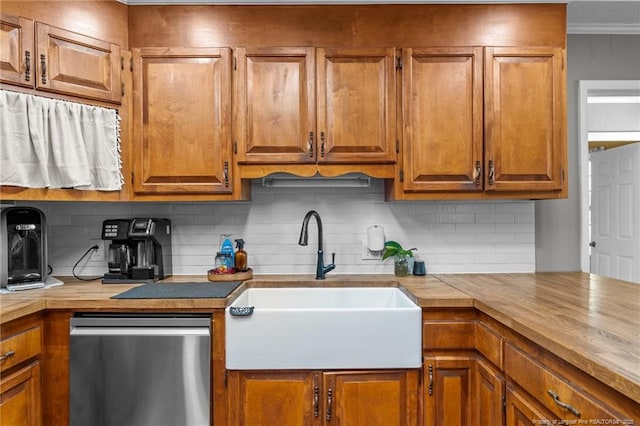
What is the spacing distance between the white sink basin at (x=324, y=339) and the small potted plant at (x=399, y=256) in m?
0.58

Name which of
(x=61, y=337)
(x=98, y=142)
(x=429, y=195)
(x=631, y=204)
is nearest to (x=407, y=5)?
(x=429, y=195)

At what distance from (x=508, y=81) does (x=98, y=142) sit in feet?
7.00

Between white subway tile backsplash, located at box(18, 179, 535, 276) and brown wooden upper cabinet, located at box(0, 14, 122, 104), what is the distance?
73cm

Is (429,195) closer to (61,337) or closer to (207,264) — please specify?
(207,264)

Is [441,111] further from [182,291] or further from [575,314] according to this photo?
[182,291]

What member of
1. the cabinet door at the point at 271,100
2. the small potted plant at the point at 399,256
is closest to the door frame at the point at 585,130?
the small potted plant at the point at 399,256

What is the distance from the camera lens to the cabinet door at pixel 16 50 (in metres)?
1.70

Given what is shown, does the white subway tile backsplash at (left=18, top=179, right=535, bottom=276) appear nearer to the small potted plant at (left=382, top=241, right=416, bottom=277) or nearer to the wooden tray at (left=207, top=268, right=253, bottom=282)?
the small potted plant at (left=382, top=241, right=416, bottom=277)

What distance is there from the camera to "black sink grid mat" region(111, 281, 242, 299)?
5.53 ft

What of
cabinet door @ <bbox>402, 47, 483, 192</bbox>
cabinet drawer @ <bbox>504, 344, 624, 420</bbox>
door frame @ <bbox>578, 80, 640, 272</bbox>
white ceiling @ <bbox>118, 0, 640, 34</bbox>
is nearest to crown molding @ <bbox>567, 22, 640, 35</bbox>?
white ceiling @ <bbox>118, 0, 640, 34</bbox>

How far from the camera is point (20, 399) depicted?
59.4 inches

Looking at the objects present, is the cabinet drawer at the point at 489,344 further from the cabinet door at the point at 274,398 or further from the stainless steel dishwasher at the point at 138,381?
the stainless steel dishwasher at the point at 138,381

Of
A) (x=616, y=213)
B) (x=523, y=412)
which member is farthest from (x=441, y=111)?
(x=616, y=213)

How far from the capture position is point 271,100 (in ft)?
6.52
